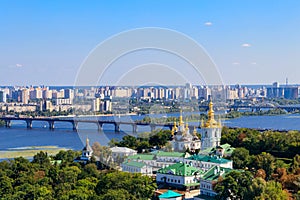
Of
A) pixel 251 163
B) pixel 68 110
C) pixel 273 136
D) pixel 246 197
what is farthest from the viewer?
pixel 68 110

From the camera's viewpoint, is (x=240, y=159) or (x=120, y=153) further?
(x=120, y=153)

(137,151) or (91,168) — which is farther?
(137,151)

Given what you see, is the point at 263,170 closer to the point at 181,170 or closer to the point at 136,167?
the point at 181,170

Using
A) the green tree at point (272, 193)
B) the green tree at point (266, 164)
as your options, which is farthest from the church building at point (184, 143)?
the green tree at point (272, 193)

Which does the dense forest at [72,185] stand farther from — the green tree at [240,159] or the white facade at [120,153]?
the green tree at [240,159]

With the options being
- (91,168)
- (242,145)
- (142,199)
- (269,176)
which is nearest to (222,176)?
(269,176)

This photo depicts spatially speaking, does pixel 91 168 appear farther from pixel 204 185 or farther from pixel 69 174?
pixel 204 185

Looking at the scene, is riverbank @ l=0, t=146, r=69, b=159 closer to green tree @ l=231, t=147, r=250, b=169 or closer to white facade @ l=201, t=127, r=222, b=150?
white facade @ l=201, t=127, r=222, b=150

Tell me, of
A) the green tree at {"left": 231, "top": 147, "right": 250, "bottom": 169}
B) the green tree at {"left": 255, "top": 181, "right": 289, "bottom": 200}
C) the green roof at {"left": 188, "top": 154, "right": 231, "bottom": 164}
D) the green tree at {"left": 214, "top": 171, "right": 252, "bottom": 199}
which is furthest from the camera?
the green tree at {"left": 231, "top": 147, "right": 250, "bottom": 169}

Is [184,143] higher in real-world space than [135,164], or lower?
higher

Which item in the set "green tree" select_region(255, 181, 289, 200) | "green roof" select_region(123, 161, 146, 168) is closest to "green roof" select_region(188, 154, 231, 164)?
"green roof" select_region(123, 161, 146, 168)

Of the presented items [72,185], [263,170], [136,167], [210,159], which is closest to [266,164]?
[263,170]
